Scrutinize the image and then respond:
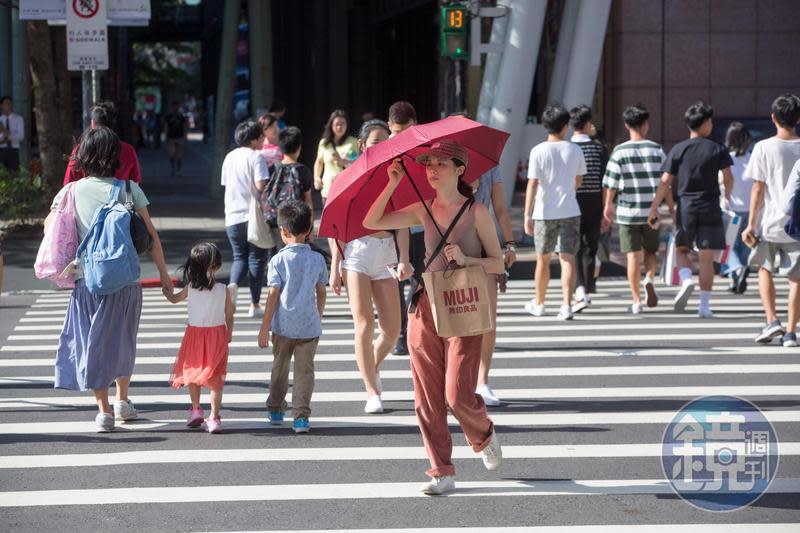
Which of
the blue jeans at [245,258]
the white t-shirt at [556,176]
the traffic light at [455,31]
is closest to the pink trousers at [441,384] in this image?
the white t-shirt at [556,176]

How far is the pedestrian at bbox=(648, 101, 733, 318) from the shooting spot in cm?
1281

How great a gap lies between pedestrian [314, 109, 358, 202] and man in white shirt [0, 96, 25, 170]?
14.8m

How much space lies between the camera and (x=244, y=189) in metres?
12.8

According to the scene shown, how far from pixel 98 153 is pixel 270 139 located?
5337 mm

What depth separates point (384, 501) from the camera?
666 centimetres

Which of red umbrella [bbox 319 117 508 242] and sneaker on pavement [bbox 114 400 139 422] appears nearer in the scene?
red umbrella [bbox 319 117 508 242]

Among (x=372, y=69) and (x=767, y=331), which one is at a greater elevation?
(x=372, y=69)

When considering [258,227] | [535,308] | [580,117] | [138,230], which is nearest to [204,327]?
[138,230]

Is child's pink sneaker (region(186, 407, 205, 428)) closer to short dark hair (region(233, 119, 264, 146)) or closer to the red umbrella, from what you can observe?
the red umbrella

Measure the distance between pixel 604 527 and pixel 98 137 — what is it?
3.87 m

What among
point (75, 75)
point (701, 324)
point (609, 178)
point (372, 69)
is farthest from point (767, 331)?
point (75, 75)

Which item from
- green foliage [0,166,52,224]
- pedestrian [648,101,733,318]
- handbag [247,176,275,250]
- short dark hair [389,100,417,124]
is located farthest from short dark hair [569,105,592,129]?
green foliage [0,166,52,224]

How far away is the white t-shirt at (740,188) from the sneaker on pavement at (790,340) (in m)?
3.40

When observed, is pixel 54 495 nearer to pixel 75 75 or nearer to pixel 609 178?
pixel 609 178
